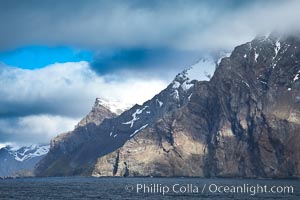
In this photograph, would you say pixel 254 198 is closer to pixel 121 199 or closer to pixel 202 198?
pixel 202 198

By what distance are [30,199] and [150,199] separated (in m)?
34.6

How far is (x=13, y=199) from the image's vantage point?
528 ft

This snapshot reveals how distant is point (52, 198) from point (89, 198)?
10.9m

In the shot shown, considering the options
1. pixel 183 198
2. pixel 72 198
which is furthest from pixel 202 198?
pixel 72 198

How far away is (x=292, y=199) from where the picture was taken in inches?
6078

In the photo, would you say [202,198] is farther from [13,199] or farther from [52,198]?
[13,199]

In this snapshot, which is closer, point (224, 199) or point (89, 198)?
point (224, 199)

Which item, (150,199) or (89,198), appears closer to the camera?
(150,199)

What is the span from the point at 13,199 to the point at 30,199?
5.45m

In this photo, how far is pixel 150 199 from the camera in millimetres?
152625

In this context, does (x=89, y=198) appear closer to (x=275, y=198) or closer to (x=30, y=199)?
(x=30, y=199)

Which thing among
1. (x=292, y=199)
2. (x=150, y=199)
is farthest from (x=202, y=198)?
(x=292, y=199)

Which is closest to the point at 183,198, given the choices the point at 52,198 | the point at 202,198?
the point at 202,198

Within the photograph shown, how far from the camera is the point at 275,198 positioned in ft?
525
